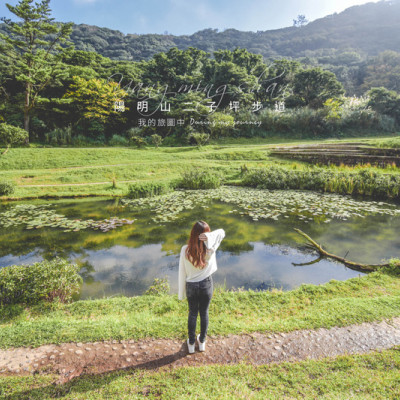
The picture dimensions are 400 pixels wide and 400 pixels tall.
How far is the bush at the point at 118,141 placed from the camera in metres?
28.7

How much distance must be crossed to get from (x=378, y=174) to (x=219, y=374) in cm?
1382

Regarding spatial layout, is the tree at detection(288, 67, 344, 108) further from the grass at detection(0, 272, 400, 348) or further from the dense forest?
the grass at detection(0, 272, 400, 348)

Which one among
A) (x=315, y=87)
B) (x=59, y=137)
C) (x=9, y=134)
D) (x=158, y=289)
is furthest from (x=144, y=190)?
(x=315, y=87)

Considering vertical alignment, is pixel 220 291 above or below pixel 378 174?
below

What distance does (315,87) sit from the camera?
37.9m

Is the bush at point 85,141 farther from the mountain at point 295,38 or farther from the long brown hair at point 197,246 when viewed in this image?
the mountain at point 295,38

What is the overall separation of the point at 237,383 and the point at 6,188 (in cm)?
1495

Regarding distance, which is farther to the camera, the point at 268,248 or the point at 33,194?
the point at 33,194

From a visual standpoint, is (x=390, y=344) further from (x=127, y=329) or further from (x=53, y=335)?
(x=53, y=335)

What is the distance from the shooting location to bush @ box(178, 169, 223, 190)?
15.0 m

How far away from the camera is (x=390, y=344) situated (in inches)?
139

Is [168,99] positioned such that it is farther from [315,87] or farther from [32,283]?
[32,283]

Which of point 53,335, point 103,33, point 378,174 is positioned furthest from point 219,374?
point 103,33

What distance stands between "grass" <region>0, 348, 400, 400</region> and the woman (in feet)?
1.90
